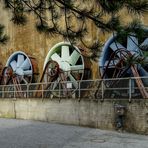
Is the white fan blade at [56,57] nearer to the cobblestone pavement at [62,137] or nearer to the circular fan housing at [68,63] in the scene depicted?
the circular fan housing at [68,63]

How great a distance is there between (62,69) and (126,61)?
58.2 ft

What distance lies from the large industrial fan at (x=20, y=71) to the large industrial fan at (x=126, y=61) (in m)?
5.94

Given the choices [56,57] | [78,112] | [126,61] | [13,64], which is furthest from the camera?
[13,64]

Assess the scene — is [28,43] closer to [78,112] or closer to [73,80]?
[73,80]

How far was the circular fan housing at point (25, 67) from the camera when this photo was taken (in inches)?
1050

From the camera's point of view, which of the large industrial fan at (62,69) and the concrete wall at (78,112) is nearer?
the concrete wall at (78,112)

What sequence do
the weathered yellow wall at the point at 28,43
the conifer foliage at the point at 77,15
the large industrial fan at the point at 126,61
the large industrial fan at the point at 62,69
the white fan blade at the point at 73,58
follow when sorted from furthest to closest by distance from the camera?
the weathered yellow wall at the point at 28,43 → the white fan blade at the point at 73,58 → the large industrial fan at the point at 62,69 → the large industrial fan at the point at 126,61 → the conifer foliage at the point at 77,15

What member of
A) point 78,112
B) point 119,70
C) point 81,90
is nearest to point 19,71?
point 81,90

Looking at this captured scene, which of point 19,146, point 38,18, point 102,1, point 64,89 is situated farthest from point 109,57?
point 102,1

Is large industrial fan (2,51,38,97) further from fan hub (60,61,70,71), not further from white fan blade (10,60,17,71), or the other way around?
fan hub (60,61,70,71)

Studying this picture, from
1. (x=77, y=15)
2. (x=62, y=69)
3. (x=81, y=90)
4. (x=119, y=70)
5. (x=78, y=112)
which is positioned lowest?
(x=78, y=112)

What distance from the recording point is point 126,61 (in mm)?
6793

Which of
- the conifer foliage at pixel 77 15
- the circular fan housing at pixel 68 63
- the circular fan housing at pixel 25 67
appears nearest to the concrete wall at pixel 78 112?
the circular fan housing at pixel 68 63

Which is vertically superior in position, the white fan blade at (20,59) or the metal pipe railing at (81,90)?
the white fan blade at (20,59)
